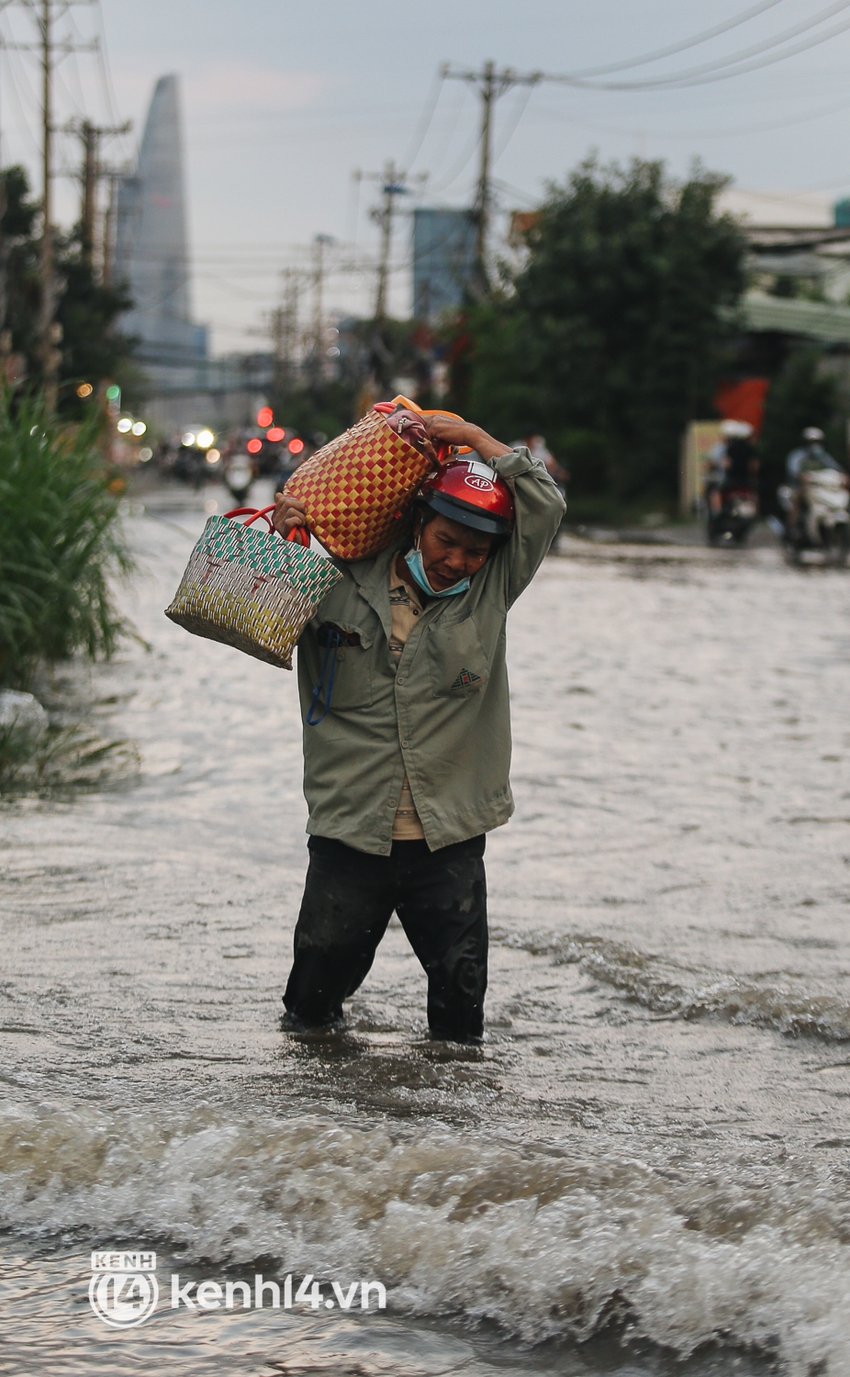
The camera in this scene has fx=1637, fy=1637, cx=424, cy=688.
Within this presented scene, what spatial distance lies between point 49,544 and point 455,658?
575 centimetres

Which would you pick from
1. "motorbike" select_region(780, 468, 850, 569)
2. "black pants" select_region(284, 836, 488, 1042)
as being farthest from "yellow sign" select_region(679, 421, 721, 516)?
"black pants" select_region(284, 836, 488, 1042)

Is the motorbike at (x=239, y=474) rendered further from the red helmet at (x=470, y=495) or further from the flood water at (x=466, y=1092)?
the red helmet at (x=470, y=495)

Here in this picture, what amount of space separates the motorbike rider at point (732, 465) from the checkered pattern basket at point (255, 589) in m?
20.9

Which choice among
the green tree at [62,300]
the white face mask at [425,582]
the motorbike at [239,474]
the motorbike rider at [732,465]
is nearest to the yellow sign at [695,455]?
the motorbike rider at [732,465]

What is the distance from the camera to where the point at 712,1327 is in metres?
2.69

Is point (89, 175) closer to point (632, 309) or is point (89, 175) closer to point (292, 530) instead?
point (632, 309)

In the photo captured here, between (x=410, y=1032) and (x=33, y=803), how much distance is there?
10.2ft

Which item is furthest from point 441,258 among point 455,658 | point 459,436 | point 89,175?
point 455,658

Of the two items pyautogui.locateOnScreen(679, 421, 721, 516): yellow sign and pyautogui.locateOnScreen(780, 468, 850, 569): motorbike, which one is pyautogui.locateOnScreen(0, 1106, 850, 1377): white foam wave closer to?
pyautogui.locateOnScreen(780, 468, 850, 569): motorbike

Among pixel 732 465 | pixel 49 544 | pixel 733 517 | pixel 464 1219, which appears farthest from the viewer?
pixel 733 517

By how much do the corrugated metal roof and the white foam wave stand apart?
101ft

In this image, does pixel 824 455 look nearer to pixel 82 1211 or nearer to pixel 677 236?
pixel 677 236

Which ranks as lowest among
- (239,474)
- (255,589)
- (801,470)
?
(239,474)

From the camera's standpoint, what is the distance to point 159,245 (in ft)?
321
